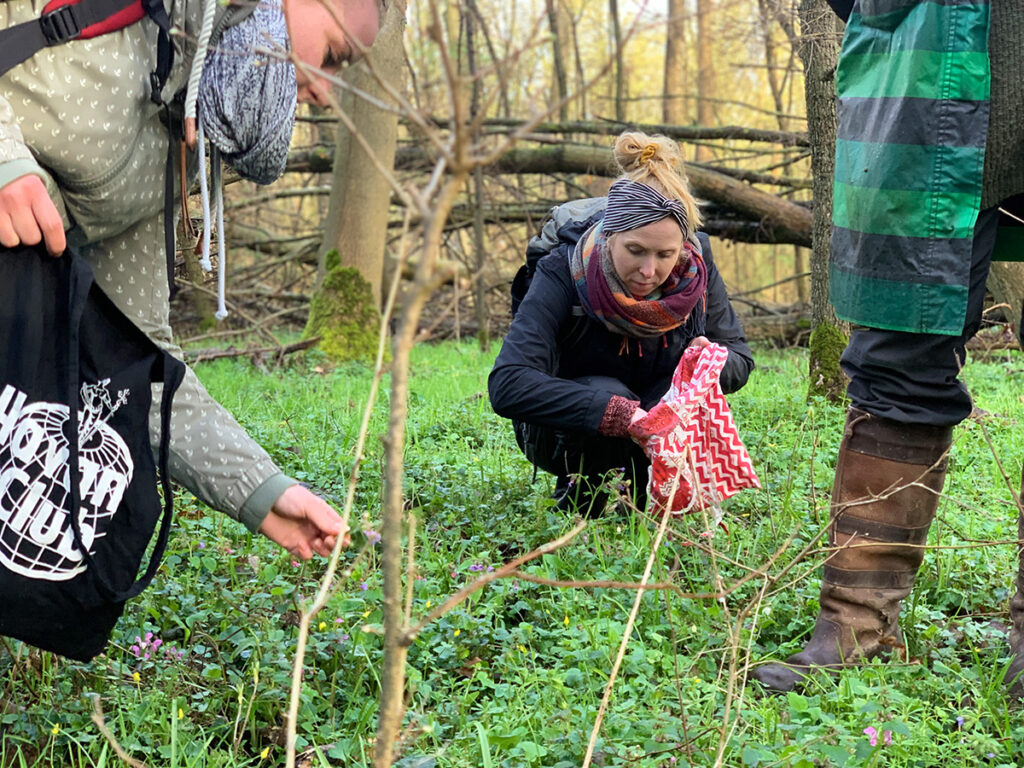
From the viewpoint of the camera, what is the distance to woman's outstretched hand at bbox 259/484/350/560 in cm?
211

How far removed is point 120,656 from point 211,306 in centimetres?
832

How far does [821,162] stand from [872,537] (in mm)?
3325

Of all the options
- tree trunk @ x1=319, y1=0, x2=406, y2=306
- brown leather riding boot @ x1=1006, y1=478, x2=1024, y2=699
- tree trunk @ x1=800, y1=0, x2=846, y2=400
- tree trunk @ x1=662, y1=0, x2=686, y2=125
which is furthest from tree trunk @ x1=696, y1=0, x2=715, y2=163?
brown leather riding boot @ x1=1006, y1=478, x2=1024, y2=699

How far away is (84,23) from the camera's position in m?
1.95

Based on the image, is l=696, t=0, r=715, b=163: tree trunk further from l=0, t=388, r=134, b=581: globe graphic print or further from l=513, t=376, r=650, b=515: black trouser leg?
l=0, t=388, r=134, b=581: globe graphic print

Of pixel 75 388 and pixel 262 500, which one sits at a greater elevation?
pixel 75 388

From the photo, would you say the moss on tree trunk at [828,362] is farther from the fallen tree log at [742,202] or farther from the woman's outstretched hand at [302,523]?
the woman's outstretched hand at [302,523]

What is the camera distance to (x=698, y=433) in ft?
10.8

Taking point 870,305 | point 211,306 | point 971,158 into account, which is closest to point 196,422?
point 870,305

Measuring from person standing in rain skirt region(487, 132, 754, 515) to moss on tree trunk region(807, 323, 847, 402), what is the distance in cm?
169

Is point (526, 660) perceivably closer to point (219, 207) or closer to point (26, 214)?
point (219, 207)

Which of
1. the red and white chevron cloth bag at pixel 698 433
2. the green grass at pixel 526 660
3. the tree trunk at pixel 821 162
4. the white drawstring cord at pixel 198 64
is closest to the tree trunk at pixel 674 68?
the tree trunk at pixel 821 162

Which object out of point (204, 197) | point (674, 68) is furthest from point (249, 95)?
point (674, 68)

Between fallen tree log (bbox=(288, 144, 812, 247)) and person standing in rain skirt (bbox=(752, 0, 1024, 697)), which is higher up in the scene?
person standing in rain skirt (bbox=(752, 0, 1024, 697))
